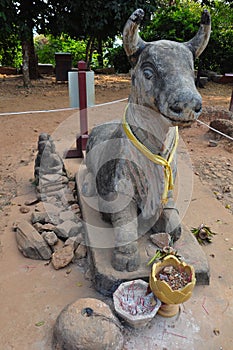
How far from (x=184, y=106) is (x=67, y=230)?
157cm

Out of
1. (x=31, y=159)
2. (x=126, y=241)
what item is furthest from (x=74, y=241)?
(x=31, y=159)

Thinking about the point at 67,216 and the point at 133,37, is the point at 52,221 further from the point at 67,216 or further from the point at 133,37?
the point at 133,37

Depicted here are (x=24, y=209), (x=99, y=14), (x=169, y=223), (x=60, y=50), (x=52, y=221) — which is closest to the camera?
(x=169, y=223)

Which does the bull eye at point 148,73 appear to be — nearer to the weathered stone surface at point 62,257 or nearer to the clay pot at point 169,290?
the clay pot at point 169,290

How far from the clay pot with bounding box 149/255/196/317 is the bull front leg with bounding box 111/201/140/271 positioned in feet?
0.62

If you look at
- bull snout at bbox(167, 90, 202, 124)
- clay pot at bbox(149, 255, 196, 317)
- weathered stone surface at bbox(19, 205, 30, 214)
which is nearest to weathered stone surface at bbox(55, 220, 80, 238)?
weathered stone surface at bbox(19, 205, 30, 214)

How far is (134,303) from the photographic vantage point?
201 centimetres

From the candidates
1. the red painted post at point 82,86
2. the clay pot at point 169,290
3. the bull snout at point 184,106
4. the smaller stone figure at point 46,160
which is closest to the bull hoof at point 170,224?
the clay pot at point 169,290

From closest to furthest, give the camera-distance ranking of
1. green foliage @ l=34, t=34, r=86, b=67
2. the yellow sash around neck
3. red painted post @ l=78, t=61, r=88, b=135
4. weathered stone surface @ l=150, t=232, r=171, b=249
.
Answer: 1. the yellow sash around neck
2. weathered stone surface @ l=150, t=232, r=171, b=249
3. red painted post @ l=78, t=61, r=88, b=135
4. green foliage @ l=34, t=34, r=86, b=67

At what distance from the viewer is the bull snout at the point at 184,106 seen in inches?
65.8

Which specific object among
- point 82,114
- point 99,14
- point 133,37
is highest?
point 99,14

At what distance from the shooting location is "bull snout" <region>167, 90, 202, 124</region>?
167 centimetres

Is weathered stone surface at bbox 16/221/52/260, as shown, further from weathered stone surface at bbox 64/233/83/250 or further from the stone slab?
the stone slab

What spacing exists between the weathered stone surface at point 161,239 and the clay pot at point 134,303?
37 cm
